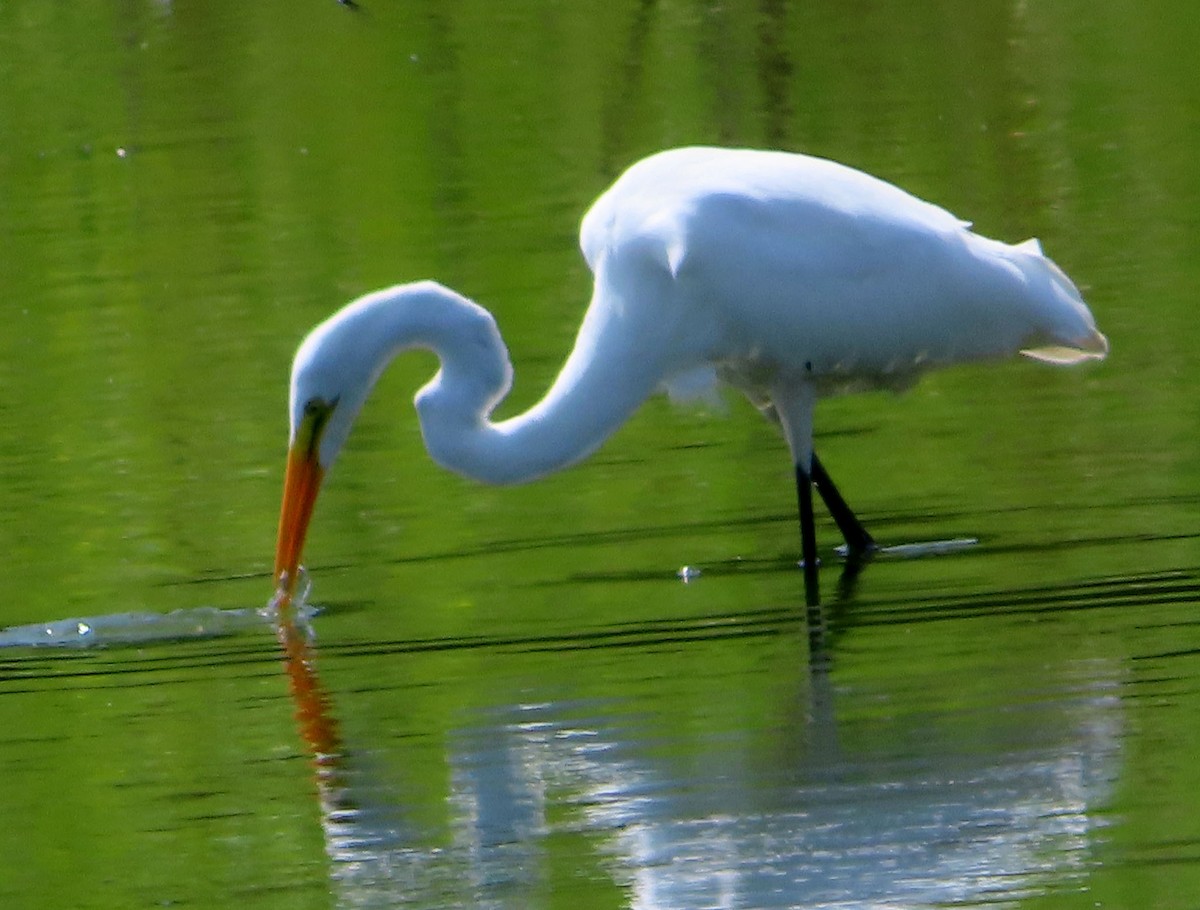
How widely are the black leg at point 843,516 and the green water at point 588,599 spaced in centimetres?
18

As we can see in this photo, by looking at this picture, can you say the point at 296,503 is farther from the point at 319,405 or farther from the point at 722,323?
the point at 722,323

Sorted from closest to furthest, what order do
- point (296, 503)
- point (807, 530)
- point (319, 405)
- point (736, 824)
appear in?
point (736, 824) → point (319, 405) → point (296, 503) → point (807, 530)

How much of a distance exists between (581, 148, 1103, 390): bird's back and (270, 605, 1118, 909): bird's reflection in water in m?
1.72

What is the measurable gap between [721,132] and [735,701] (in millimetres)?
13329

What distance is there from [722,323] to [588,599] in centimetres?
92

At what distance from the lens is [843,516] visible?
29.5 ft

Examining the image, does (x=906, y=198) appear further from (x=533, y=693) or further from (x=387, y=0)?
(x=387, y=0)

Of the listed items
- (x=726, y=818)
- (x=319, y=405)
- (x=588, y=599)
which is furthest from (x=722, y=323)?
(x=726, y=818)

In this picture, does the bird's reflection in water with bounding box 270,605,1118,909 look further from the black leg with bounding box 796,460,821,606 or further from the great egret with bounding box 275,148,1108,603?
the black leg with bounding box 796,460,821,606

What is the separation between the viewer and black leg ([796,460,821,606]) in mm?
8695

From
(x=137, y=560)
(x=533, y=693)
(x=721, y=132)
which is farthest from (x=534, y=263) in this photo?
(x=533, y=693)

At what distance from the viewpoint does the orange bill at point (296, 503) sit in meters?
8.16

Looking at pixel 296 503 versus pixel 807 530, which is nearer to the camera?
pixel 296 503

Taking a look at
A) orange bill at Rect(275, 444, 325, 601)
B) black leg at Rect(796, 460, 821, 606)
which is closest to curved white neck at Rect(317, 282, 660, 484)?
orange bill at Rect(275, 444, 325, 601)
